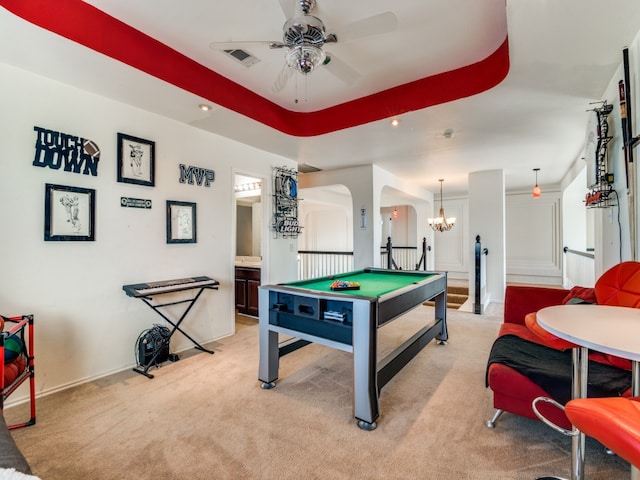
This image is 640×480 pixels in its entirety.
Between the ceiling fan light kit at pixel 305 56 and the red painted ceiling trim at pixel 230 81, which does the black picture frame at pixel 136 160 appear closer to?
the red painted ceiling trim at pixel 230 81

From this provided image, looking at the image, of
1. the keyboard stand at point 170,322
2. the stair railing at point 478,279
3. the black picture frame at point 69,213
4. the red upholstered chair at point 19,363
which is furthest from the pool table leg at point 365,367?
the stair railing at point 478,279

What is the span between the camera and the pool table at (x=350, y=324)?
6.86 ft

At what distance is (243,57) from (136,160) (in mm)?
1503

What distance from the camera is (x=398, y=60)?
9.14 feet

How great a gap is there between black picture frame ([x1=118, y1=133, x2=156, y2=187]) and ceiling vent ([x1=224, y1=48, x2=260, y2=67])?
51.3 inches

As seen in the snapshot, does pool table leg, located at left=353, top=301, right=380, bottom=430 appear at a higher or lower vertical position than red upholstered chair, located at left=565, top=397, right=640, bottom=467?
lower

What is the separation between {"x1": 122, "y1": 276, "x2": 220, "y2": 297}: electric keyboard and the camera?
2859mm

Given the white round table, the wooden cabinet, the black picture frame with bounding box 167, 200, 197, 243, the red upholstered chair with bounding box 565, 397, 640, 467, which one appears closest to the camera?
the red upholstered chair with bounding box 565, 397, 640, 467

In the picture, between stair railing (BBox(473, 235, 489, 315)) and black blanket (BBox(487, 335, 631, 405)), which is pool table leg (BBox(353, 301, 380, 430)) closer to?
black blanket (BBox(487, 335, 631, 405))

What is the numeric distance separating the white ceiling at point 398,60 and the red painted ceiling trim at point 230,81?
63mm

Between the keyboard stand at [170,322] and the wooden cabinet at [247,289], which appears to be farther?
the wooden cabinet at [247,289]

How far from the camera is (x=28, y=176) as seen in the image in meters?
2.45

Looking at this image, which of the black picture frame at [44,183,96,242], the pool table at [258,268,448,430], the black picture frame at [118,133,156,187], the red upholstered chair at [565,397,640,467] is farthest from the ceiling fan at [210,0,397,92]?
the red upholstered chair at [565,397,640,467]

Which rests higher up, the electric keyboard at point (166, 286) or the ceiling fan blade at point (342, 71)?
the ceiling fan blade at point (342, 71)
